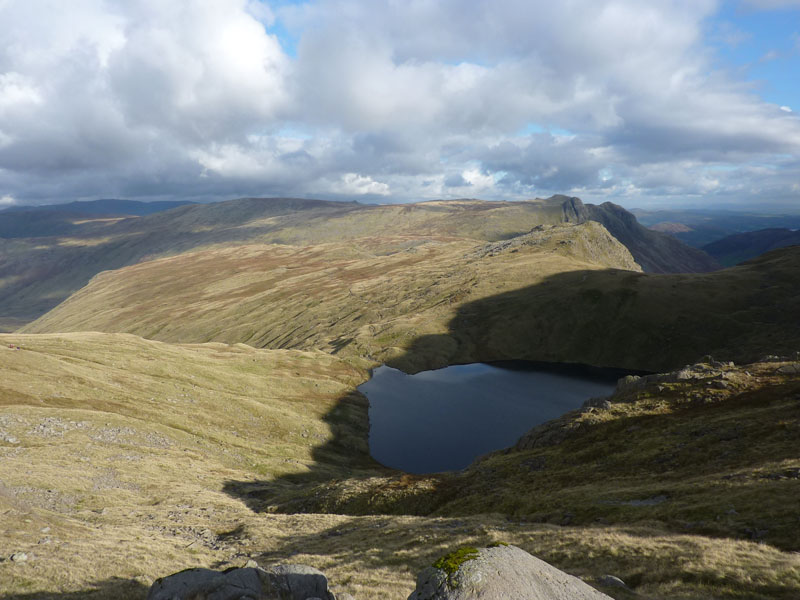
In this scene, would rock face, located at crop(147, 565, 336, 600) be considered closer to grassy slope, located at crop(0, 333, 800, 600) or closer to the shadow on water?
grassy slope, located at crop(0, 333, 800, 600)

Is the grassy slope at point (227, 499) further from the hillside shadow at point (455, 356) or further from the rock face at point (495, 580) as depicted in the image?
the rock face at point (495, 580)

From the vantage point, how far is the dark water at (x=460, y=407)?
91.8 meters

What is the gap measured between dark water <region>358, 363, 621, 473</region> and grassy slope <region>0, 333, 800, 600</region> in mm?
13714

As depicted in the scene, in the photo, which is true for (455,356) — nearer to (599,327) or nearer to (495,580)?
(599,327)

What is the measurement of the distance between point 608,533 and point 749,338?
147m

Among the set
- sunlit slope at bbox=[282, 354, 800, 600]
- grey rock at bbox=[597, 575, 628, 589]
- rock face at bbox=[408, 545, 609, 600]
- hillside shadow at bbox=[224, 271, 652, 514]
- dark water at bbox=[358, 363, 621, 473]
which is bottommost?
dark water at bbox=[358, 363, 621, 473]

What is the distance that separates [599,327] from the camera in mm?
160875

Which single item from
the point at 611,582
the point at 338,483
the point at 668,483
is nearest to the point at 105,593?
the point at 611,582

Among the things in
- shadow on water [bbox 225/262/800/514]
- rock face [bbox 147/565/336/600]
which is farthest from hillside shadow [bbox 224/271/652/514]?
rock face [bbox 147/565/336/600]

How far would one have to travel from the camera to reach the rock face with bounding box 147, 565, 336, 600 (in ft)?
46.9

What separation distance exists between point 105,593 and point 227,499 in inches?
1214

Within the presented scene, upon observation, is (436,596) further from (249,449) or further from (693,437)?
(249,449)

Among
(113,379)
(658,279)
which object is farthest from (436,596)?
(658,279)

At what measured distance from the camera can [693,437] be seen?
42.3 m
